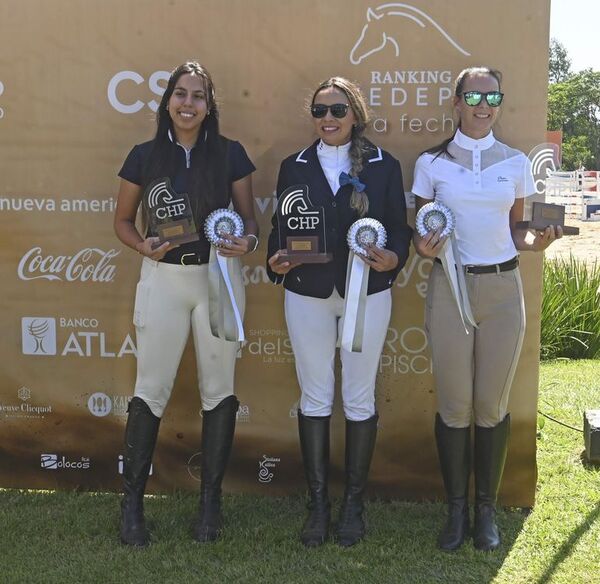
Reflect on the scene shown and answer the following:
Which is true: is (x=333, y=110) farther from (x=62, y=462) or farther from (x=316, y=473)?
(x=62, y=462)

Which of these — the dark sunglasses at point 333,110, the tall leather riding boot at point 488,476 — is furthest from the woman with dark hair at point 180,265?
the tall leather riding boot at point 488,476

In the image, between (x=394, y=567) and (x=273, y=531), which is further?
(x=273, y=531)

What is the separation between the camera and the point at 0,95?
143 inches

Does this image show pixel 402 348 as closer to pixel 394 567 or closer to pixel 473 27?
pixel 394 567

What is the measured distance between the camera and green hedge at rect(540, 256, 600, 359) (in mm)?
6285

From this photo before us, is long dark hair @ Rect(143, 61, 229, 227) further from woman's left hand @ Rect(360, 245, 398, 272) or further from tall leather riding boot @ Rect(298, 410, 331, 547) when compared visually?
tall leather riding boot @ Rect(298, 410, 331, 547)

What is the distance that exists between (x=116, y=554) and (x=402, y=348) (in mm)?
1555

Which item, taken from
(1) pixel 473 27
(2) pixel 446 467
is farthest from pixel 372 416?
(1) pixel 473 27

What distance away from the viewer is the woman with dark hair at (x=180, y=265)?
3.01 m

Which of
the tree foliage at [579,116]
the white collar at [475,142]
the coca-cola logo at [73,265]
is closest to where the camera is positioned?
the white collar at [475,142]

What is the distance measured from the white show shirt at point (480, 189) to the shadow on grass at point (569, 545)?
121 cm

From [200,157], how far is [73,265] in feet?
3.43

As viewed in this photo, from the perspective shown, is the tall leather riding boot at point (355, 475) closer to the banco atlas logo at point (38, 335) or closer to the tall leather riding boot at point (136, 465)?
the tall leather riding boot at point (136, 465)

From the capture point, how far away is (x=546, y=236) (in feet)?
9.50
